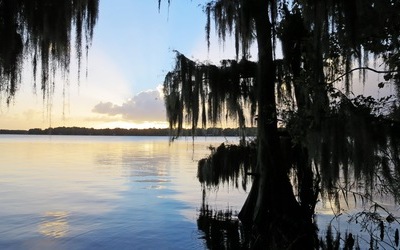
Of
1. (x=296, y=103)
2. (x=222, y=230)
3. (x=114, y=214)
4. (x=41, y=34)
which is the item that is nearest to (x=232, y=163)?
(x=222, y=230)

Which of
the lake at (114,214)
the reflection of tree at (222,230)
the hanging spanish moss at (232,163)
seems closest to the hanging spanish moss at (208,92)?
the hanging spanish moss at (232,163)

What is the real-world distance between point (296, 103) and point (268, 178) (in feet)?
6.98

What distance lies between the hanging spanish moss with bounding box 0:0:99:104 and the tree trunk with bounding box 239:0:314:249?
5.93 metres

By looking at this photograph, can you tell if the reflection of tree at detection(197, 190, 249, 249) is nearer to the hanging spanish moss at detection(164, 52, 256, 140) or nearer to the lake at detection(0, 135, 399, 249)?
the lake at detection(0, 135, 399, 249)

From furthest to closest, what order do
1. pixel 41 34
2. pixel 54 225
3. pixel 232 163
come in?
pixel 54 225, pixel 232 163, pixel 41 34

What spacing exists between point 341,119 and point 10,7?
4.81 meters

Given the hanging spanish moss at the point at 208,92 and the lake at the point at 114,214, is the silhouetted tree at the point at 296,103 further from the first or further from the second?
the lake at the point at 114,214

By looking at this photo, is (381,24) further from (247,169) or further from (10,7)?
(247,169)

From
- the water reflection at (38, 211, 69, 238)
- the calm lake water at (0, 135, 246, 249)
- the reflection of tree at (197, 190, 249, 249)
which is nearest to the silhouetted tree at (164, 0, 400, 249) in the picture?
the reflection of tree at (197, 190, 249, 249)

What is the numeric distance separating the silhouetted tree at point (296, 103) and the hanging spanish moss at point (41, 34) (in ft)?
10.6

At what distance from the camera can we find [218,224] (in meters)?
14.2

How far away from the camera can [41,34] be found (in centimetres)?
490

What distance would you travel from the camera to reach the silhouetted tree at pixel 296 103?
5949 millimetres

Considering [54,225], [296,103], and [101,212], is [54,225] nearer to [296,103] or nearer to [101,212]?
[101,212]
